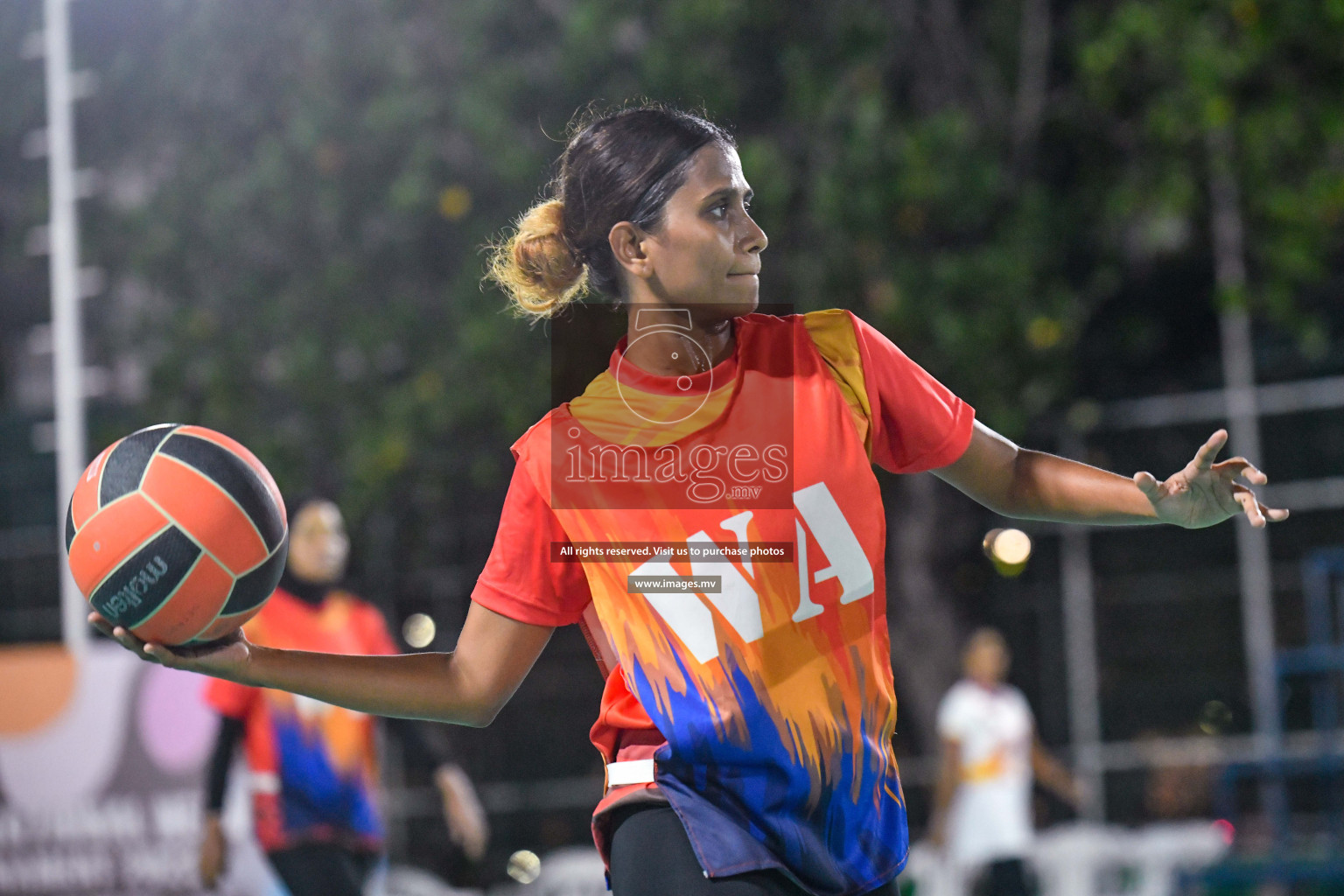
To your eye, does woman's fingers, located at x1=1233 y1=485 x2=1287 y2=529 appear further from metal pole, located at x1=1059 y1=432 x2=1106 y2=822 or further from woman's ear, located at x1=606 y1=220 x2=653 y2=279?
metal pole, located at x1=1059 y1=432 x2=1106 y2=822

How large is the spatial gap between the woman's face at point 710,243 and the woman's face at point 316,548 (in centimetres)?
361

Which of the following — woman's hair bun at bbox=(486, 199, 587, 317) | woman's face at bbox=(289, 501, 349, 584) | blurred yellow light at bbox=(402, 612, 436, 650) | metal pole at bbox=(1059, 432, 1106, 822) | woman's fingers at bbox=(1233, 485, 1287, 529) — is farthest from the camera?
blurred yellow light at bbox=(402, 612, 436, 650)

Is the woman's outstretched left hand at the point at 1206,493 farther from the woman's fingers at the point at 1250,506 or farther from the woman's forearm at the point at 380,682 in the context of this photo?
the woman's forearm at the point at 380,682

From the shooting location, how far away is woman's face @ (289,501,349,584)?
19.2ft

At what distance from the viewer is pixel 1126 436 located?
960 cm

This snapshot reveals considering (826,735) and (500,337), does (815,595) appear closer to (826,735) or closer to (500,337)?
(826,735)

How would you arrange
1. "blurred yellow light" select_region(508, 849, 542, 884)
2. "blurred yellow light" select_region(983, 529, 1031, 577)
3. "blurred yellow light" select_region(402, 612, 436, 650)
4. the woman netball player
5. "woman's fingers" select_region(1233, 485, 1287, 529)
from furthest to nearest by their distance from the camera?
"blurred yellow light" select_region(402, 612, 436, 650)
"blurred yellow light" select_region(508, 849, 542, 884)
"blurred yellow light" select_region(983, 529, 1031, 577)
the woman netball player
"woman's fingers" select_region(1233, 485, 1287, 529)

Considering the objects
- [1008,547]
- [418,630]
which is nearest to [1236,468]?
[1008,547]

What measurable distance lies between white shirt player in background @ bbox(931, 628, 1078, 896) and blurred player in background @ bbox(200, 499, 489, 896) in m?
3.95

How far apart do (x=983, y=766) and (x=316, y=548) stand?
14.7 feet

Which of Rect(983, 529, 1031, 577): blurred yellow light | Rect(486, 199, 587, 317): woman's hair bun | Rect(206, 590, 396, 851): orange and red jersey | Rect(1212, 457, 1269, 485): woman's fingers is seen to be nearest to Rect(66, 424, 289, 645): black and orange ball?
Rect(486, 199, 587, 317): woman's hair bun

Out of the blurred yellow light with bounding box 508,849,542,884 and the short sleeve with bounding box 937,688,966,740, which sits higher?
the short sleeve with bounding box 937,688,966,740

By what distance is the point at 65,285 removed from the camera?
980 cm

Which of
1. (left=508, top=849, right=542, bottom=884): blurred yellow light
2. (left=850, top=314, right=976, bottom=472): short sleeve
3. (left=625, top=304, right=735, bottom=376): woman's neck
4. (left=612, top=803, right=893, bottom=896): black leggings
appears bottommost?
(left=508, top=849, right=542, bottom=884): blurred yellow light
